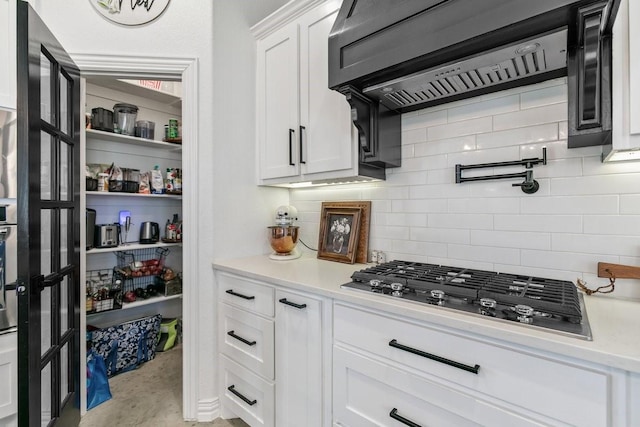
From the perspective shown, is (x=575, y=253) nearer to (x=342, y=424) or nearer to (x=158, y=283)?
(x=342, y=424)

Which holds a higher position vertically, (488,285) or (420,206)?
(420,206)

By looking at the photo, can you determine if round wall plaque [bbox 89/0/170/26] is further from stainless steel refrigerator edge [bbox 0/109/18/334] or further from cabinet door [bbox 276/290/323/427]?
cabinet door [bbox 276/290/323/427]

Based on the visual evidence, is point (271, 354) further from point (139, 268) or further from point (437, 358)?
point (139, 268)

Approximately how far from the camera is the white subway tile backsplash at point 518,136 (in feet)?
4.13

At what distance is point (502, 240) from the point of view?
1378 mm

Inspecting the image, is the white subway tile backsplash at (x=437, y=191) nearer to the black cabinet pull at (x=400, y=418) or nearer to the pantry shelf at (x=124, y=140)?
the black cabinet pull at (x=400, y=418)

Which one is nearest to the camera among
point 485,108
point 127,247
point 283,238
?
point 485,108

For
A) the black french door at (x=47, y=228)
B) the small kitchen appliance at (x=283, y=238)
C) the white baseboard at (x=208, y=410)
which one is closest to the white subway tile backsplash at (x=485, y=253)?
the small kitchen appliance at (x=283, y=238)

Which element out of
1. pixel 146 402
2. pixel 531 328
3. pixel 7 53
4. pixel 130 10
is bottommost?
pixel 146 402

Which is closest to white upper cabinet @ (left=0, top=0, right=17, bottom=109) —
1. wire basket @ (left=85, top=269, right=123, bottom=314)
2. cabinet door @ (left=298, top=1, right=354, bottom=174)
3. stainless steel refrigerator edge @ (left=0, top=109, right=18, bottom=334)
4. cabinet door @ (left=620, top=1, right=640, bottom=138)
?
stainless steel refrigerator edge @ (left=0, top=109, right=18, bottom=334)

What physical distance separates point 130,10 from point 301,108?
1.18m

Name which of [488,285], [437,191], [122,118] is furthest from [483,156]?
[122,118]

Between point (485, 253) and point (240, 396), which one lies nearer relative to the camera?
point (485, 253)

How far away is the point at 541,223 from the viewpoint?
128 cm
